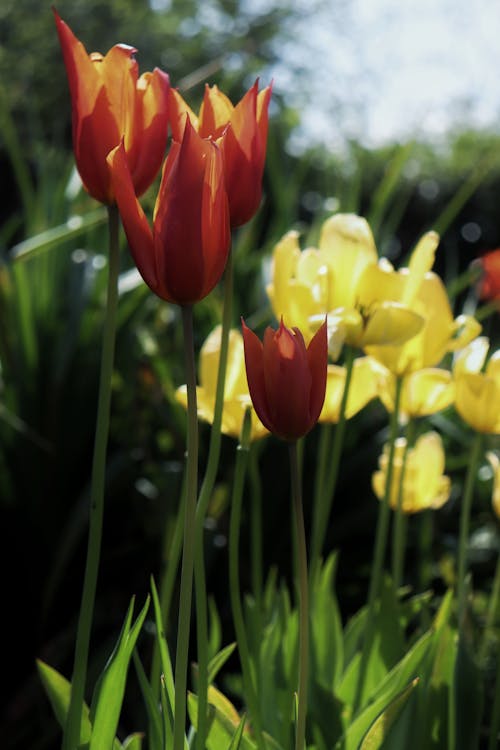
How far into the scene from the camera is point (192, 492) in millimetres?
737

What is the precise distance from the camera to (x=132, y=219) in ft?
2.30

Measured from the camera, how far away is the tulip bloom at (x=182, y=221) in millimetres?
692

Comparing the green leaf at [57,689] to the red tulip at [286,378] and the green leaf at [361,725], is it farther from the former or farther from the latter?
the red tulip at [286,378]

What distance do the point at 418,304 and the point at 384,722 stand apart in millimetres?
424

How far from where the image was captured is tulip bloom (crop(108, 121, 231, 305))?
27.3 inches

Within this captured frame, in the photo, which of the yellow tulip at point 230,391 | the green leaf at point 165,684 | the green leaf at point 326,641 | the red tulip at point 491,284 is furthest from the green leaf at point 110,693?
the red tulip at point 491,284

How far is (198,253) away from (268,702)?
58 cm

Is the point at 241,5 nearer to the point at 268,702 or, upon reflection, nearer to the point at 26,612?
the point at 26,612

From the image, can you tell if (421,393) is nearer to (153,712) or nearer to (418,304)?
(418,304)

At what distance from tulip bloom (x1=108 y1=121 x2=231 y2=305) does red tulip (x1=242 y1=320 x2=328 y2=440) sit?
55mm

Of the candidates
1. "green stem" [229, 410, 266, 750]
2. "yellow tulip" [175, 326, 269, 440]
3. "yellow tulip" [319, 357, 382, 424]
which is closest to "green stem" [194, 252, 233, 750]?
"green stem" [229, 410, 266, 750]

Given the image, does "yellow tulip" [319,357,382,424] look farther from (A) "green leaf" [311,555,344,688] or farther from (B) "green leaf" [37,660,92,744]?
(B) "green leaf" [37,660,92,744]

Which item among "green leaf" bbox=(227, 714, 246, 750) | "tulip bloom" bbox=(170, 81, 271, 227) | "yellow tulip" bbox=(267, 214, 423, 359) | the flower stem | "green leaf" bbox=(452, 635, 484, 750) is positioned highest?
"tulip bloom" bbox=(170, 81, 271, 227)

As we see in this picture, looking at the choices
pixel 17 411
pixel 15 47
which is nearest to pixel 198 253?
pixel 17 411
